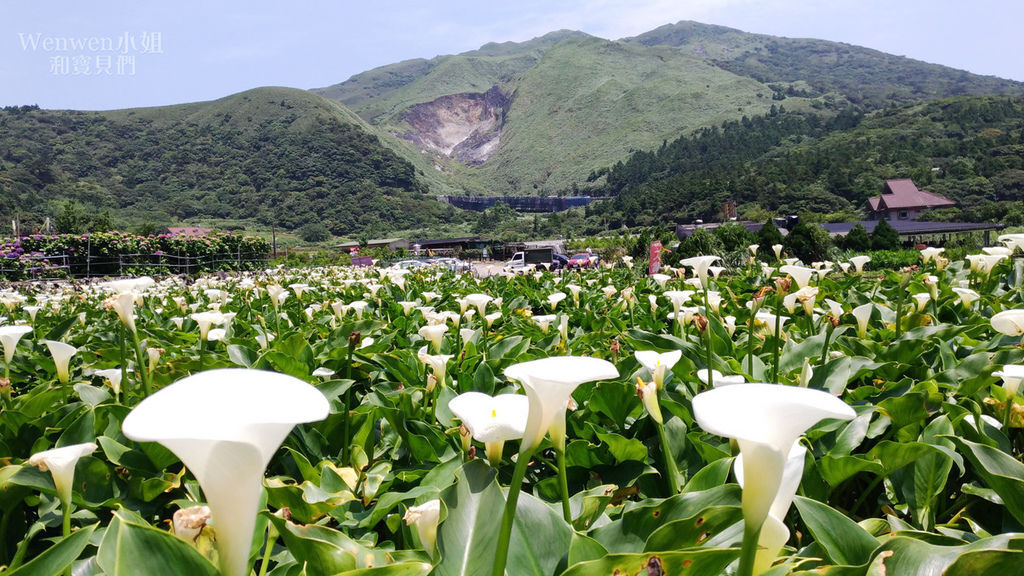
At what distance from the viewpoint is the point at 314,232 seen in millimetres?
95438

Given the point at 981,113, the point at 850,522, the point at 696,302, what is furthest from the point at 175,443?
the point at 981,113

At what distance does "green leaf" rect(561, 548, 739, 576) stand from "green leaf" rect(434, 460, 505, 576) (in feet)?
0.61

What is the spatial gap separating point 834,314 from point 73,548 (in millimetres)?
2260

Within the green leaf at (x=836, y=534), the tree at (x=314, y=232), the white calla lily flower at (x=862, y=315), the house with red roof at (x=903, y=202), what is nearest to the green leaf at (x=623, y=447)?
the green leaf at (x=836, y=534)

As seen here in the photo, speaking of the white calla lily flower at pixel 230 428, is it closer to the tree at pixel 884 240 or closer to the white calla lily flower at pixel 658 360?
the white calla lily flower at pixel 658 360

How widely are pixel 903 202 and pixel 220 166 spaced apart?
372 feet

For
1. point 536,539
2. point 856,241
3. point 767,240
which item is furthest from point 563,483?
point 856,241

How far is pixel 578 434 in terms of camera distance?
1.43 meters

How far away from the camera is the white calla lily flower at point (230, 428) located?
→ 468mm

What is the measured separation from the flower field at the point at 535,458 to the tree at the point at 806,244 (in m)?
16.7

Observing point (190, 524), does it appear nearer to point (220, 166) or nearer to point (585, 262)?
point (585, 262)

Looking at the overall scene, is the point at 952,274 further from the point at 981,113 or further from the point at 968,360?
the point at 981,113

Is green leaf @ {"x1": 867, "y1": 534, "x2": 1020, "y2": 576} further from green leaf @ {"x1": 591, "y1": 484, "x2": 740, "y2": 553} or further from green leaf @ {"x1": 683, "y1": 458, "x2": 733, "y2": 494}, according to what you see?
green leaf @ {"x1": 683, "y1": 458, "x2": 733, "y2": 494}

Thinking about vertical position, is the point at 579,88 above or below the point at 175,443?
above
